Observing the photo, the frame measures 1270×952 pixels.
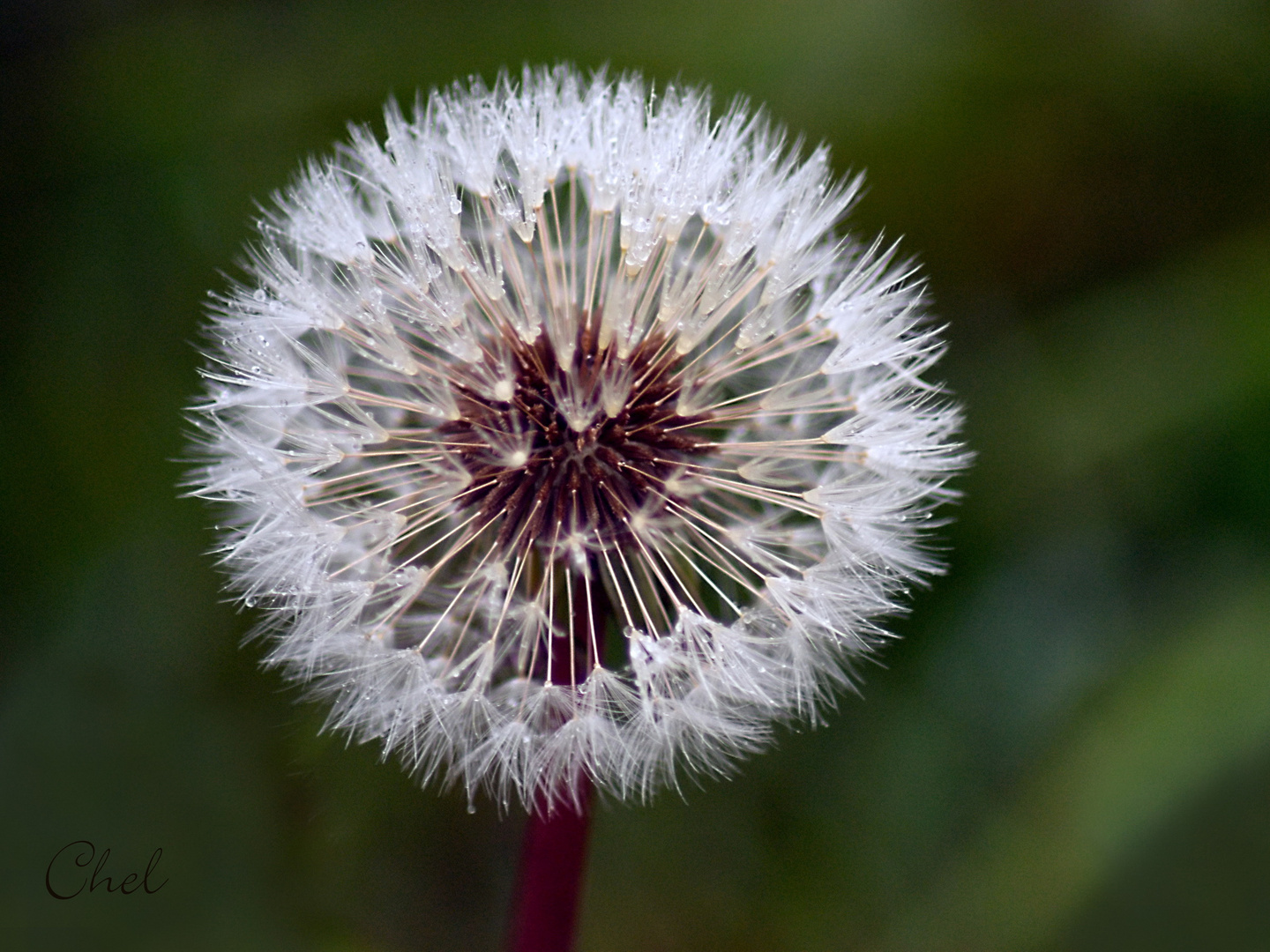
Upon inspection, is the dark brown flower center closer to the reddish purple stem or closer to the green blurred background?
the reddish purple stem

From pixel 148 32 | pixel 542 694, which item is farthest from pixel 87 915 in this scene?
pixel 148 32

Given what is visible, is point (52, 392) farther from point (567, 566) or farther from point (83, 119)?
point (567, 566)

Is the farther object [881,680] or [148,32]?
[148,32]

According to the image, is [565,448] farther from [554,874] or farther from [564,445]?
[554,874]
